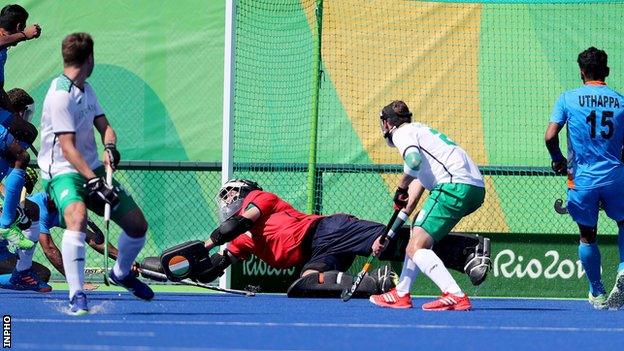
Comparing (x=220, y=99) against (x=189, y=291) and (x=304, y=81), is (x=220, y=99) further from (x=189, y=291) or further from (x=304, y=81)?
(x=189, y=291)

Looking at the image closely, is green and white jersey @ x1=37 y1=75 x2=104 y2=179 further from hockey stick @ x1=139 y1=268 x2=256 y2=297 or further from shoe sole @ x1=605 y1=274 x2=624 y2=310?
shoe sole @ x1=605 y1=274 x2=624 y2=310

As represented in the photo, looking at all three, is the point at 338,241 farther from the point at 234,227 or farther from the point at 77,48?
the point at 77,48

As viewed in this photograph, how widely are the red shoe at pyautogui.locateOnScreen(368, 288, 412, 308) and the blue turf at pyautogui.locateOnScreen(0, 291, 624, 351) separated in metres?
0.16

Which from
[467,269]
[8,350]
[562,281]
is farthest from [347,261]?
[8,350]

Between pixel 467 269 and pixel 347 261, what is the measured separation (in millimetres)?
1302

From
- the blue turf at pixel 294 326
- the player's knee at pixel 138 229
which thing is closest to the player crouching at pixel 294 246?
the blue turf at pixel 294 326

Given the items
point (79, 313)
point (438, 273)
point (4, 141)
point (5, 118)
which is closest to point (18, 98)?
point (5, 118)

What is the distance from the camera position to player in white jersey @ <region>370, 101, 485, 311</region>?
10.2 metres

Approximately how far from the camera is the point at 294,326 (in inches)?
320

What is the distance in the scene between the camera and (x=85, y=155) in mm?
9039

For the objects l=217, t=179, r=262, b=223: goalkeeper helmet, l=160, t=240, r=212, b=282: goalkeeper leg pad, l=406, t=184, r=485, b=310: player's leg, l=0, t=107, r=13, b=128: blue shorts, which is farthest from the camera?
l=217, t=179, r=262, b=223: goalkeeper helmet

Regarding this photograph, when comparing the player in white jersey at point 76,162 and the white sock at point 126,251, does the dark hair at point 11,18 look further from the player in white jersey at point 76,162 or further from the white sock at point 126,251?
the white sock at point 126,251

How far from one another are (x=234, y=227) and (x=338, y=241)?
1032 mm

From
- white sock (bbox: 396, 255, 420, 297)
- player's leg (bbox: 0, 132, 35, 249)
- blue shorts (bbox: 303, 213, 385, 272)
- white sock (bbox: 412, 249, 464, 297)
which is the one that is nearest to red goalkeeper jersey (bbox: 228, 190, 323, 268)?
blue shorts (bbox: 303, 213, 385, 272)
